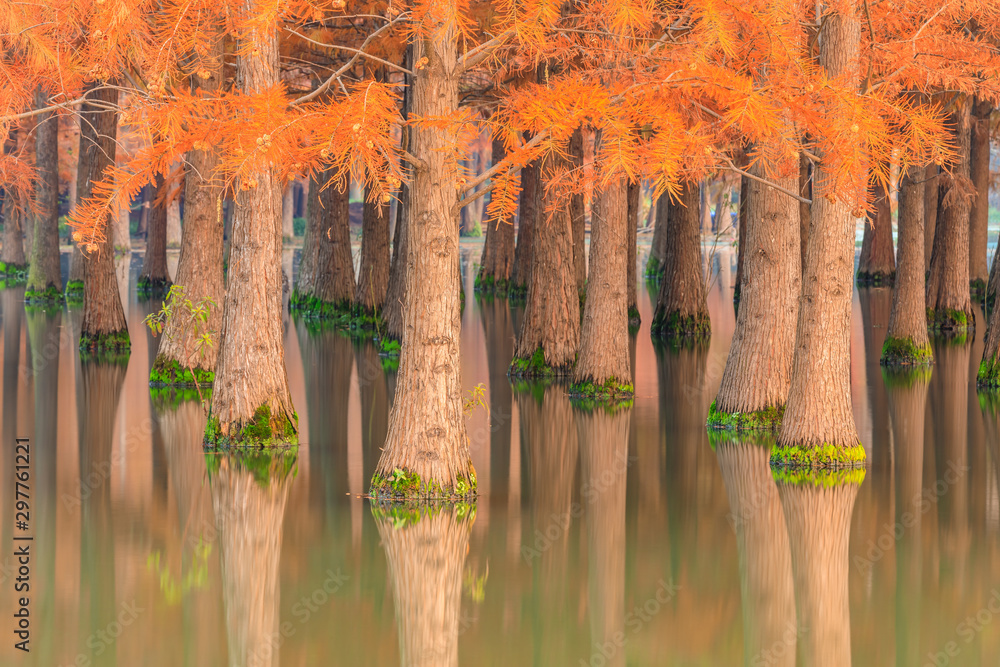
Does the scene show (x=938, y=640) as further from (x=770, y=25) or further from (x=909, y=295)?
(x=909, y=295)

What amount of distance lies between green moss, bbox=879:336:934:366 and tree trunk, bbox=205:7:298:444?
469 inches

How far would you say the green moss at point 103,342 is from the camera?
2220cm

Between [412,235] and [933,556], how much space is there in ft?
17.5

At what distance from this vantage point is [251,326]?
45.1ft

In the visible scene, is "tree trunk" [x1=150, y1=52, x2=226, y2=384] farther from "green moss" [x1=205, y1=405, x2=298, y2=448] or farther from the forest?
"green moss" [x1=205, y1=405, x2=298, y2=448]

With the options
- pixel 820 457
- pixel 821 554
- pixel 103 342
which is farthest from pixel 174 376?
pixel 821 554

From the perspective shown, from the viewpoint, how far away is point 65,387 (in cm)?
1825

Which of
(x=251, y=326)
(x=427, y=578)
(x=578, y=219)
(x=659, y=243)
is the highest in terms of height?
(x=659, y=243)

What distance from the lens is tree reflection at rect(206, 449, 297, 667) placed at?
7934mm

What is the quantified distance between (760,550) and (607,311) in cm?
761

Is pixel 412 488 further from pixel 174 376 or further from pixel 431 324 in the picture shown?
pixel 174 376

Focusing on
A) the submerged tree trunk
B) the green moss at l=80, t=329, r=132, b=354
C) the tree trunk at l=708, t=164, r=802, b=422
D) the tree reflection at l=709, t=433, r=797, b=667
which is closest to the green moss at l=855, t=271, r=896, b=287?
the submerged tree trunk

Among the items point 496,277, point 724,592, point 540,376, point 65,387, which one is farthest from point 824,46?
point 496,277

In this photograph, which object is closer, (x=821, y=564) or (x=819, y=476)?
(x=821, y=564)
